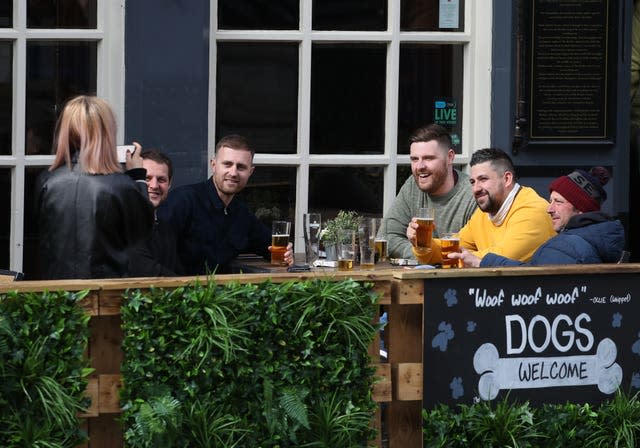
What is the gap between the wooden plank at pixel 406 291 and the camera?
504 cm

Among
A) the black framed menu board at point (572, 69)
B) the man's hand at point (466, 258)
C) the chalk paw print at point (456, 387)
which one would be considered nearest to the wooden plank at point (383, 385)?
the chalk paw print at point (456, 387)

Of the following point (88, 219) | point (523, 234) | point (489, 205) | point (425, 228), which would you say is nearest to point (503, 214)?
point (489, 205)

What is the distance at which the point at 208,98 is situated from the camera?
7.41m

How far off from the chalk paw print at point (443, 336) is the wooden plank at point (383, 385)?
0.20 metres

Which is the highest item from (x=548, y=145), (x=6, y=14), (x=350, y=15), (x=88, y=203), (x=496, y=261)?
(x=350, y=15)

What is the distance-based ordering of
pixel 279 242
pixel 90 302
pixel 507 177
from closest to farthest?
pixel 90 302
pixel 507 177
pixel 279 242

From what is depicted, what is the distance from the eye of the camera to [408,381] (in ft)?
16.6

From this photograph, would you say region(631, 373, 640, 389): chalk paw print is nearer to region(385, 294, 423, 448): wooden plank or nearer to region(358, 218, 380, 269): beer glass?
region(385, 294, 423, 448): wooden plank

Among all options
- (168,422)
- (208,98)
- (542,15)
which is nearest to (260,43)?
(208,98)

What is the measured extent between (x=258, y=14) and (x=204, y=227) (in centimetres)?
143

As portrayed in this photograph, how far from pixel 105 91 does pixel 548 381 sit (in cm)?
319

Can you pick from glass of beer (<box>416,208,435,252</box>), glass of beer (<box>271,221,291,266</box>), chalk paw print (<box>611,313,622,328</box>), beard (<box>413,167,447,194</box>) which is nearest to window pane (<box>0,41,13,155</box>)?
glass of beer (<box>271,221,291,266</box>)

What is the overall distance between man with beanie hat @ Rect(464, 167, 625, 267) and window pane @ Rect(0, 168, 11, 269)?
2631 mm

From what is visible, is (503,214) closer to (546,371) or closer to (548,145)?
(548,145)
